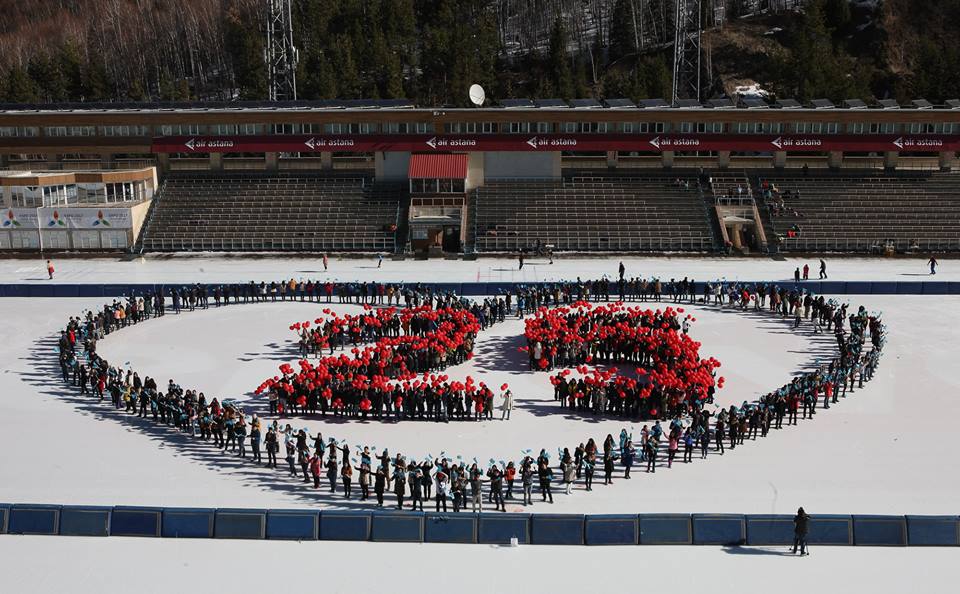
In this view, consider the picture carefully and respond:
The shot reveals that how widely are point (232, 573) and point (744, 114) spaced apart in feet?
194

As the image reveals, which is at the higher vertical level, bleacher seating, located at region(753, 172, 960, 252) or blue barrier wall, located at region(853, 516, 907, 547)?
bleacher seating, located at region(753, 172, 960, 252)

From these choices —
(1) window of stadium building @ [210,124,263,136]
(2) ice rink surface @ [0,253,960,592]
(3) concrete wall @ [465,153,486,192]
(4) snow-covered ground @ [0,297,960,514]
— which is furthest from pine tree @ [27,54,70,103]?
(4) snow-covered ground @ [0,297,960,514]

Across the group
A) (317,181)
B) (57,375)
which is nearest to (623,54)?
(317,181)

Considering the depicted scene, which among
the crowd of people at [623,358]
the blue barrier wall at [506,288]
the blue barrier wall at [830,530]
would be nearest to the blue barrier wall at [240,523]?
the blue barrier wall at [830,530]

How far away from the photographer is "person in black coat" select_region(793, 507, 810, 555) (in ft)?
71.4

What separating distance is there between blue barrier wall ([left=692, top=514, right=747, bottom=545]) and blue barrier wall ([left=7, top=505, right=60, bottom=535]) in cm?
1510

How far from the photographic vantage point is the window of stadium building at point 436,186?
69.8m

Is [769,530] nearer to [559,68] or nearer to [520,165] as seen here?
[520,165]

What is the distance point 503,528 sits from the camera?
22891mm

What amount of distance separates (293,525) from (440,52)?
85244 millimetres

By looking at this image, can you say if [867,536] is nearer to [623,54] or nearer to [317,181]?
[317,181]

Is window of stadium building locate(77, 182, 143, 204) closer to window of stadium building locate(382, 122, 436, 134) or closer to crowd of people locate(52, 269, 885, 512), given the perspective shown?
window of stadium building locate(382, 122, 436, 134)

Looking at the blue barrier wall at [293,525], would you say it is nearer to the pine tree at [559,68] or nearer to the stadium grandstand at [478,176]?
the stadium grandstand at [478,176]

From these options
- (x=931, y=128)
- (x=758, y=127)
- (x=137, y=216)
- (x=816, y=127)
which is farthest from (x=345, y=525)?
(x=931, y=128)
